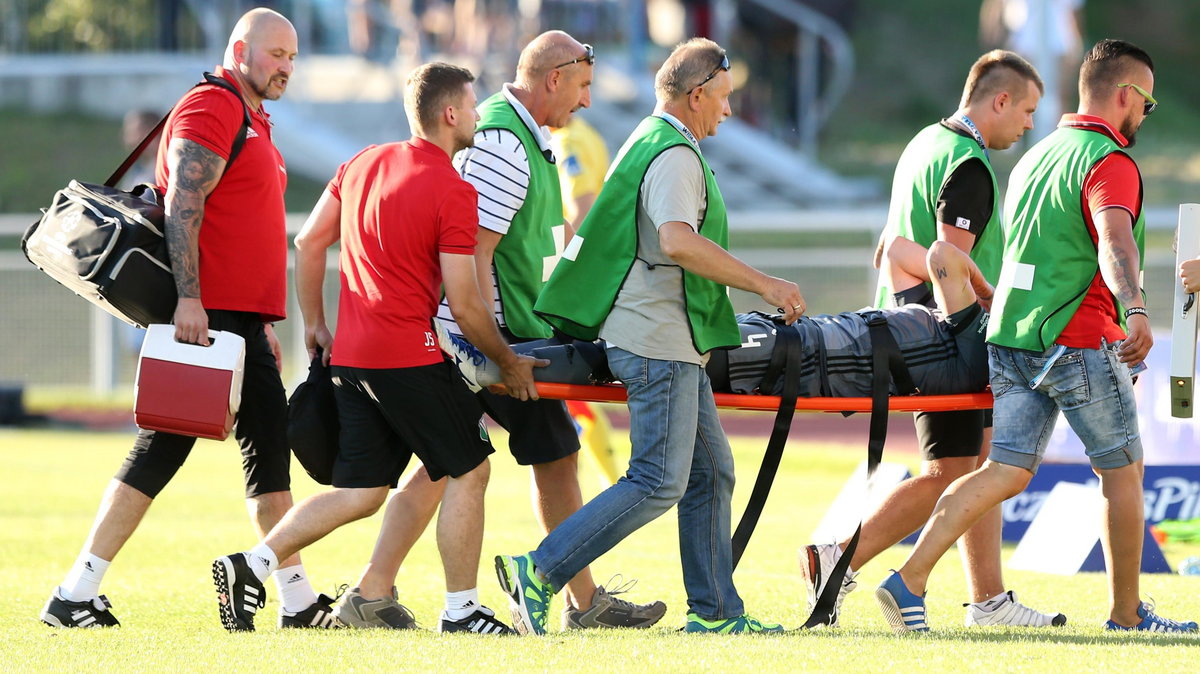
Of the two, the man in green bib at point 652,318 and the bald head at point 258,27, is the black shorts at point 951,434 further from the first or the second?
the bald head at point 258,27

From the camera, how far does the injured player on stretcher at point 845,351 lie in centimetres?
586

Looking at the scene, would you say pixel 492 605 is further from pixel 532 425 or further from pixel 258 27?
pixel 258 27

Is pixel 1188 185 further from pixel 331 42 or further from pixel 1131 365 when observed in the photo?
pixel 1131 365

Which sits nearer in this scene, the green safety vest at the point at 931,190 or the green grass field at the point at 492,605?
the green grass field at the point at 492,605

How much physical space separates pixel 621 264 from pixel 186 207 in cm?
154

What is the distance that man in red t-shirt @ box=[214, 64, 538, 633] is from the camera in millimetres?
5602

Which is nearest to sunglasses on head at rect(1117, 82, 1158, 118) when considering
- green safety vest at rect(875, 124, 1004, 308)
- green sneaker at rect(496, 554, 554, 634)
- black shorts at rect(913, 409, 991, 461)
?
green safety vest at rect(875, 124, 1004, 308)

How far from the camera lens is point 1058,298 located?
5.79m

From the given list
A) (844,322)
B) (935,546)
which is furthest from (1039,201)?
(935,546)

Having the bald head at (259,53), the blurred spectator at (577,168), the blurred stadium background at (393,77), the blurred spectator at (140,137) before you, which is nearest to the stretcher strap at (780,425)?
the bald head at (259,53)

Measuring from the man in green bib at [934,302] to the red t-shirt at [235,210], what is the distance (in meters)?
2.23

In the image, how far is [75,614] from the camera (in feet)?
19.5

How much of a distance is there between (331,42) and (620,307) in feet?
62.3

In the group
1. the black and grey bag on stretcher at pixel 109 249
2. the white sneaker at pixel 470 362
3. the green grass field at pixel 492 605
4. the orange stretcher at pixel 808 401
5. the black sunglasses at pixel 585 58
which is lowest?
the green grass field at pixel 492 605
